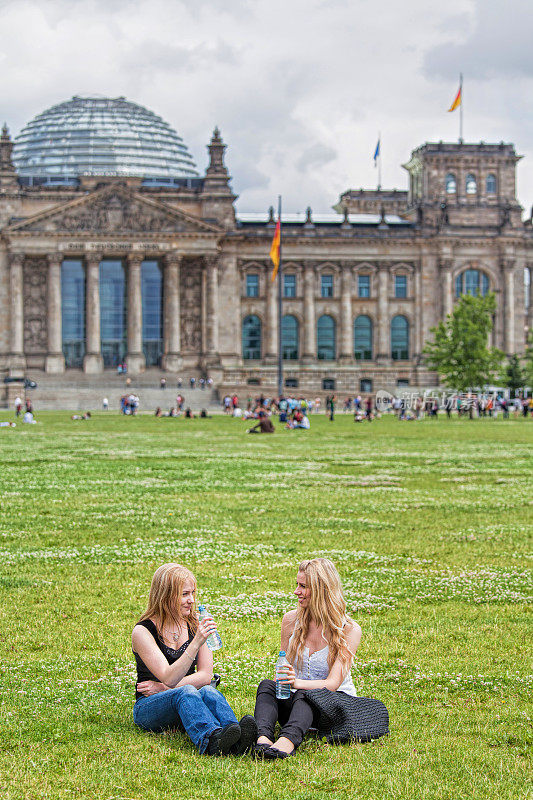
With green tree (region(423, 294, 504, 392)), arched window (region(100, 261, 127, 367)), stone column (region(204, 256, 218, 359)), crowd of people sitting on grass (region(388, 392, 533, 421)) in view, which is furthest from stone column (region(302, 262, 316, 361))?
green tree (region(423, 294, 504, 392))

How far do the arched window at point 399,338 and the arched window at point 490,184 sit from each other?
18.4 m

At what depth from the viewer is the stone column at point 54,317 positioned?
10588cm

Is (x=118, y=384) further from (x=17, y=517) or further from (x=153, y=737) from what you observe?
(x=153, y=737)

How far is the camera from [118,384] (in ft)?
337

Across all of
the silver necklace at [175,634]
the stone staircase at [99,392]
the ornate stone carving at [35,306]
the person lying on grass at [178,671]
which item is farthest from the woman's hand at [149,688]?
the ornate stone carving at [35,306]

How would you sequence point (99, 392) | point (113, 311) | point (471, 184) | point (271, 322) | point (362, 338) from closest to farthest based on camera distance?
1. point (99, 392)
2. point (113, 311)
3. point (271, 322)
4. point (362, 338)
5. point (471, 184)

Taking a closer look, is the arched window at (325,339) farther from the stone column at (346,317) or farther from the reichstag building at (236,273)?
the stone column at (346,317)

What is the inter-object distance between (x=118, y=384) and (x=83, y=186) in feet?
67.9

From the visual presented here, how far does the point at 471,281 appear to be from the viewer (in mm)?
115875

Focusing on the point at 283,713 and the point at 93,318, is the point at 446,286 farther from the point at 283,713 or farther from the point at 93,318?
the point at 283,713

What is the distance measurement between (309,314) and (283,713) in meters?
105

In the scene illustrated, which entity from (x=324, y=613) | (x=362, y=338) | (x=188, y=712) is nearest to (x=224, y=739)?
(x=188, y=712)

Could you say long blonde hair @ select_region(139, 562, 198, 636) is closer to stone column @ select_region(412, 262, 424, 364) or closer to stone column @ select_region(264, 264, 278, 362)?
stone column @ select_region(264, 264, 278, 362)

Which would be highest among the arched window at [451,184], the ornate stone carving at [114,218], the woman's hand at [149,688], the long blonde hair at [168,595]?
the arched window at [451,184]
